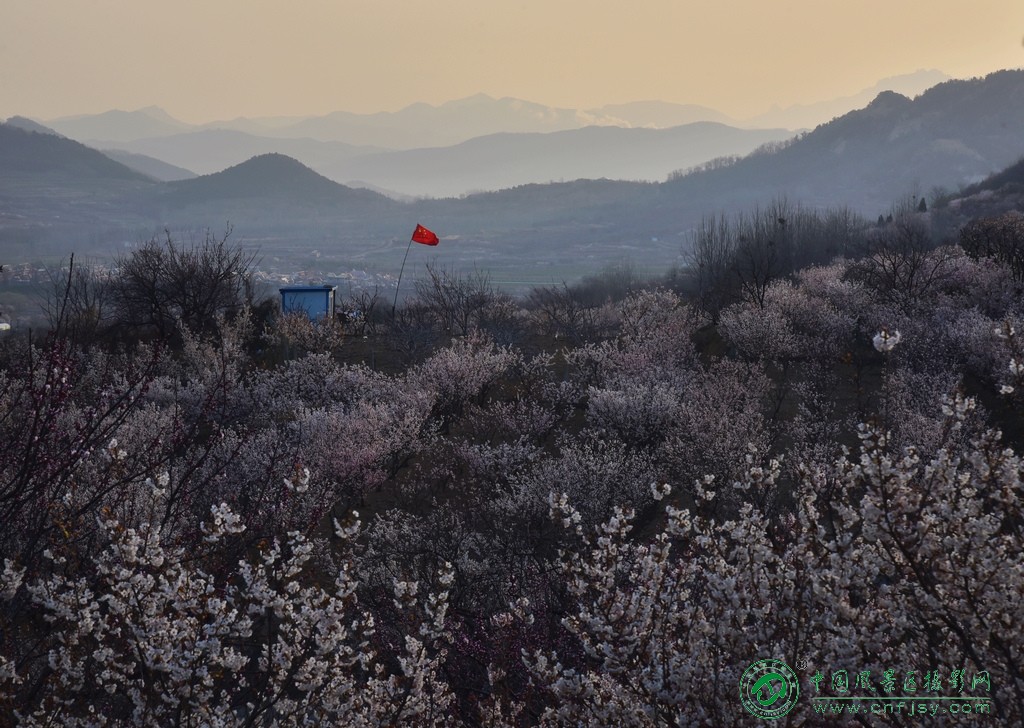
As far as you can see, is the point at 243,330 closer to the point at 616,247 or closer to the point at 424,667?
the point at 424,667

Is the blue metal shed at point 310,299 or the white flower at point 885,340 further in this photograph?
the blue metal shed at point 310,299

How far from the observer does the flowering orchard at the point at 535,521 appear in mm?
3967

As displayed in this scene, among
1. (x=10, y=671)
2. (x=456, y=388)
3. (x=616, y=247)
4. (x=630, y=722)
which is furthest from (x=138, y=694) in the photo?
(x=616, y=247)

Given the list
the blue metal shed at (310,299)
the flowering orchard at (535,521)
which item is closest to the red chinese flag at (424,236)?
the flowering orchard at (535,521)

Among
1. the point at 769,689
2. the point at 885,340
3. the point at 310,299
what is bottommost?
the point at 769,689

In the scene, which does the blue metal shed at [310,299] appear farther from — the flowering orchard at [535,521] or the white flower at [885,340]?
the white flower at [885,340]

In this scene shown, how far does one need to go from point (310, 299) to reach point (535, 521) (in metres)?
20.3

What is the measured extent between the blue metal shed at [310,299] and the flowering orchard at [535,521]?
3.04 m

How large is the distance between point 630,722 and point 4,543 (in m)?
8.13

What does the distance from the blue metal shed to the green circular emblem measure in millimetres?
26635

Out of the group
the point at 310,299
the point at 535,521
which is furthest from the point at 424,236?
the point at 535,521

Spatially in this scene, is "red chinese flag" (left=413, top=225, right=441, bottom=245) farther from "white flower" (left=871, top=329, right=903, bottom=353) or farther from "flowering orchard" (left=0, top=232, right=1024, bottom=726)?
"white flower" (left=871, top=329, right=903, bottom=353)

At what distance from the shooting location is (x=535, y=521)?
452 inches

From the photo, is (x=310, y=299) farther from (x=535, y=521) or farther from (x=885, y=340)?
(x=885, y=340)
